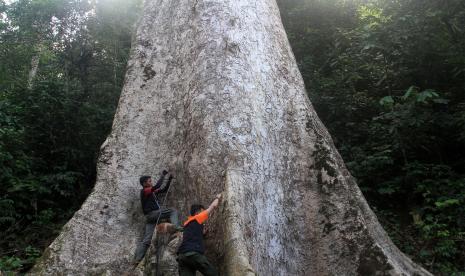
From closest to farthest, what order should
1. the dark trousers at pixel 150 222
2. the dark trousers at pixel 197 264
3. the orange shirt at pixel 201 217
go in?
the dark trousers at pixel 197 264 < the orange shirt at pixel 201 217 < the dark trousers at pixel 150 222

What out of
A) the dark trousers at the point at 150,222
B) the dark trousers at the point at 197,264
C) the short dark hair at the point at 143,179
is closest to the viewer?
the dark trousers at the point at 197,264

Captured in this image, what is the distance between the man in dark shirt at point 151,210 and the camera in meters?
4.98

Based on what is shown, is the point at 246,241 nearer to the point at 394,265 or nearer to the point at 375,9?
the point at 394,265

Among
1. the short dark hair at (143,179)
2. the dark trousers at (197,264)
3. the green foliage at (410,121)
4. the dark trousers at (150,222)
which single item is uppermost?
the green foliage at (410,121)

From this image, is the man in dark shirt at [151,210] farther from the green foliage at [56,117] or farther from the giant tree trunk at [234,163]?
the green foliage at [56,117]

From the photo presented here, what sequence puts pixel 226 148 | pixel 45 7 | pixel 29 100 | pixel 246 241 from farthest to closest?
pixel 45 7
pixel 29 100
pixel 226 148
pixel 246 241

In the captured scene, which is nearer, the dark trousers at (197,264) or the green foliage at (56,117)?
the dark trousers at (197,264)

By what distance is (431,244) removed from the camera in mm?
6672

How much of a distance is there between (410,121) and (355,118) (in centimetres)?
202

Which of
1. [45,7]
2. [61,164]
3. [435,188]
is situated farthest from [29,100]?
[435,188]

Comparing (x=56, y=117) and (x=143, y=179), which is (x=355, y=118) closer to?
(x=143, y=179)

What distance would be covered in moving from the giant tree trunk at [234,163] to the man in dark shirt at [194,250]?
150 millimetres

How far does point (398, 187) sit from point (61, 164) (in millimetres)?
6678

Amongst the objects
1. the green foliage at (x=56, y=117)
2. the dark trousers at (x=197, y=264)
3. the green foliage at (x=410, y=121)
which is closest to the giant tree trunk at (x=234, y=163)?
the dark trousers at (x=197, y=264)
